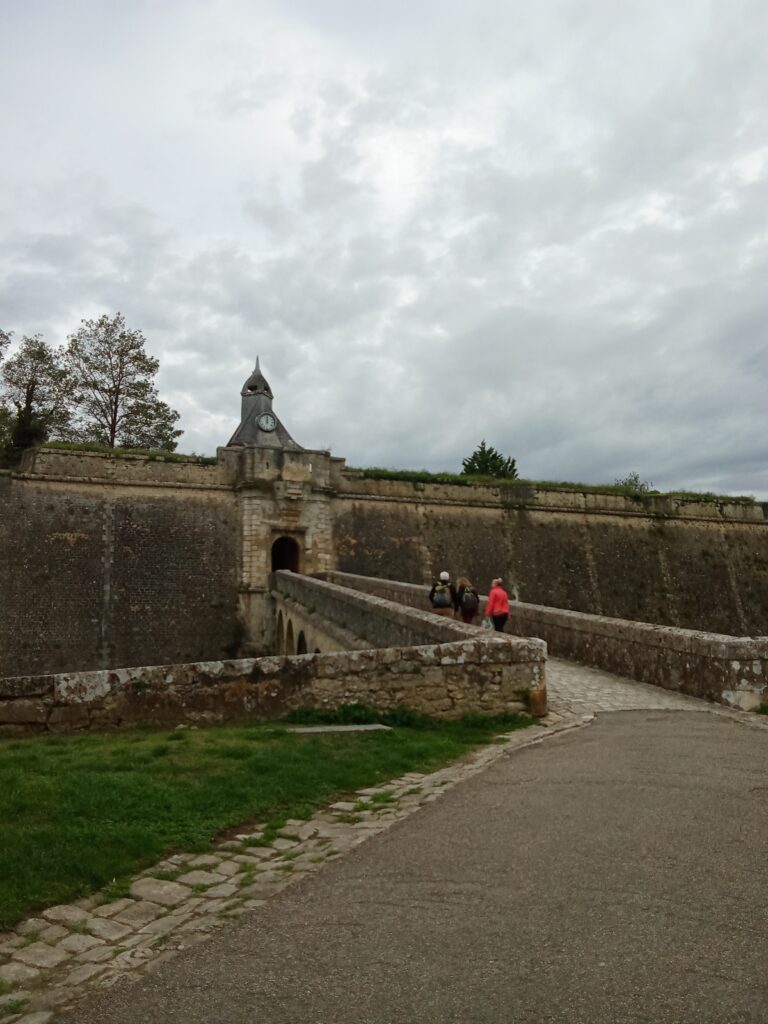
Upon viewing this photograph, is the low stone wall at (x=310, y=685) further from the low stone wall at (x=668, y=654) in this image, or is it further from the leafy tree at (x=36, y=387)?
the leafy tree at (x=36, y=387)

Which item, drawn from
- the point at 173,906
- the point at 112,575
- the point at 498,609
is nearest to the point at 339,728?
the point at 173,906

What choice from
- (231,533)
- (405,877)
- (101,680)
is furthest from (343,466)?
(405,877)

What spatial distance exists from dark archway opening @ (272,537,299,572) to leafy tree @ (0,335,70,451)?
12183 millimetres

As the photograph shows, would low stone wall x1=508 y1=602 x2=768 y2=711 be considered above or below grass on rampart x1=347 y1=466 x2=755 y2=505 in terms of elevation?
below

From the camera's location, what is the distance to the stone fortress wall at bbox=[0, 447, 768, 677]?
19234mm

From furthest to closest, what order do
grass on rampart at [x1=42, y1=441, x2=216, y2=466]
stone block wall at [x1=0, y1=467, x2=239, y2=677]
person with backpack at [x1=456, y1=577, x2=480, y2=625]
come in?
grass on rampart at [x1=42, y1=441, x2=216, y2=466] < stone block wall at [x1=0, y1=467, x2=239, y2=677] < person with backpack at [x1=456, y1=577, x2=480, y2=625]

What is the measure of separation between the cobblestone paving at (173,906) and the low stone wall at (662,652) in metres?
3.80

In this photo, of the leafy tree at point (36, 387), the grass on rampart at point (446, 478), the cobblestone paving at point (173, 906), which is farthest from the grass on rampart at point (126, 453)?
the cobblestone paving at point (173, 906)

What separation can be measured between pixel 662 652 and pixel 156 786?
6868 millimetres

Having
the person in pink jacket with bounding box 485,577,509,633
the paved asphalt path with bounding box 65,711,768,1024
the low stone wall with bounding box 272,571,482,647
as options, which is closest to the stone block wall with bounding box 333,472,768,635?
the low stone wall with bounding box 272,571,482,647

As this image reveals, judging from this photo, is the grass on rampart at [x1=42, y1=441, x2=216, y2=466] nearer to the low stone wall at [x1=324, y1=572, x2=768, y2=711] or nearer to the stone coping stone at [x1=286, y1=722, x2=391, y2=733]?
the low stone wall at [x1=324, y1=572, x2=768, y2=711]

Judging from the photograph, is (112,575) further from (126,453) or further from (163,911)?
(163,911)

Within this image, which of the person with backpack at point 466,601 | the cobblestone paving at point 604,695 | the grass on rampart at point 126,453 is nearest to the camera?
the cobblestone paving at point 604,695

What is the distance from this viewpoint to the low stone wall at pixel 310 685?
6.77 metres
